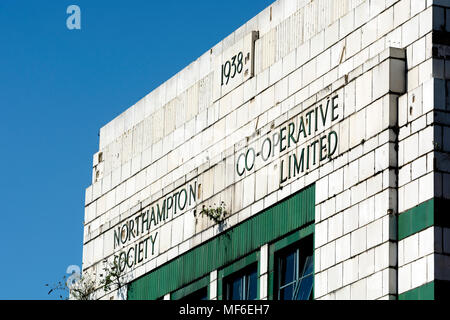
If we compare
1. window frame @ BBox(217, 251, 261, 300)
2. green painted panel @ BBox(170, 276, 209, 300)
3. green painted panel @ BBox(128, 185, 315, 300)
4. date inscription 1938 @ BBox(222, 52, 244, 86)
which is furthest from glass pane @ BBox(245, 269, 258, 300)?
date inscription 1938 @ BBox(222, 52, 244, 86)

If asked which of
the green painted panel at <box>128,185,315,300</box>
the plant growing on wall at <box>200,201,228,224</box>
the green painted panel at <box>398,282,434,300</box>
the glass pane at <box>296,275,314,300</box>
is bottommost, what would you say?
the green painted panel at <box>398,282,434,300</box>

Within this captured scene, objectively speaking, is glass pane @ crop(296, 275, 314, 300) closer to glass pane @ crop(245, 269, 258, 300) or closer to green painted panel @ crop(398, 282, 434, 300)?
glass pane @ crop(245, 269, 258, 300)

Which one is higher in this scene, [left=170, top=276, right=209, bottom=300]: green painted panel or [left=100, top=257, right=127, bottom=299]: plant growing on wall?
[left=100, top=257, right=127, bottom=299]: plant growing on wall

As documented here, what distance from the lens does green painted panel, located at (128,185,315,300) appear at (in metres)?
39.7

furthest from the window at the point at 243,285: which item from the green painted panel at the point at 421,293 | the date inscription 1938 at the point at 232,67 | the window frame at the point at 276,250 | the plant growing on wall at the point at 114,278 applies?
the green painted panel at the point at 421,293

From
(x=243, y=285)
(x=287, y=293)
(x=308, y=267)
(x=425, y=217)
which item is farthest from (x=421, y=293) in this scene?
(x=243, y=285)

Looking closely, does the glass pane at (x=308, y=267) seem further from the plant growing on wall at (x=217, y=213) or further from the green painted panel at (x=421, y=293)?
the green painted panel at (x=421, y=293)

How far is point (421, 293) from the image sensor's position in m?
33.8

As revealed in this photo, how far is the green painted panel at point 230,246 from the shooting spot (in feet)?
130

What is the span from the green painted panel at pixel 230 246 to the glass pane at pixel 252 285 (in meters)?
0.64

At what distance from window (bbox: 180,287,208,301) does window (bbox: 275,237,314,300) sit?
4.25 m
